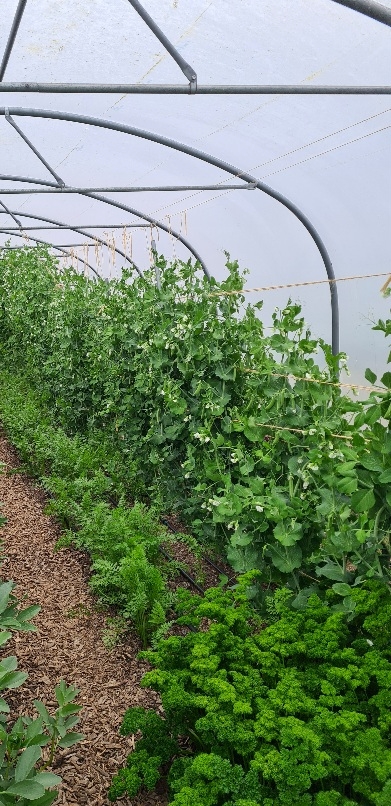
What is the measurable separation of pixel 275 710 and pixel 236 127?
4931mm

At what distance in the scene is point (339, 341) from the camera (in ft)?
20.8

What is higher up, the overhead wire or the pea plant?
the overhead wire

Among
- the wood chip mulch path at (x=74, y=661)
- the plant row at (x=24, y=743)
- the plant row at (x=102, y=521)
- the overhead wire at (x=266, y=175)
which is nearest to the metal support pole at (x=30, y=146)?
the overhead wire at (x=266, y=175)

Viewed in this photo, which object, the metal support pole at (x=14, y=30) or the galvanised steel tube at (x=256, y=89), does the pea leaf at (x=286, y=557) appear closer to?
the galvanised steel tube at (x=256, y=89)

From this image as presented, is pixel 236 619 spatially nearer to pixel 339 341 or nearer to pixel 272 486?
pixel 272 486

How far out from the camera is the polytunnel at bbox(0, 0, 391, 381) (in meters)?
4.25

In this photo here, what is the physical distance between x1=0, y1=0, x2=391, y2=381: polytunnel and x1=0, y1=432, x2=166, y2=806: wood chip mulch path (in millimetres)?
2144

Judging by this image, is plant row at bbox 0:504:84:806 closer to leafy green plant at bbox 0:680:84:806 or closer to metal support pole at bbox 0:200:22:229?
leafy green plant at bbox 0:680:84:806

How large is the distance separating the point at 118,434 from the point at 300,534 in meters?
3.29

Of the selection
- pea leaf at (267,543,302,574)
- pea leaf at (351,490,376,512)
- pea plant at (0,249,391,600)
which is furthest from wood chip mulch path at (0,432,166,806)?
pea leaf at (351,490,376,512)

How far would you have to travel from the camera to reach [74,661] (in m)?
3.40

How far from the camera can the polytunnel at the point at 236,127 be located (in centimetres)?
425

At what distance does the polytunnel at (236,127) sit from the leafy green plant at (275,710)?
178 centimetres

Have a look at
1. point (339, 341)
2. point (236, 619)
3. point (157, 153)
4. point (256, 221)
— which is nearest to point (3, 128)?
point (157, 153)
